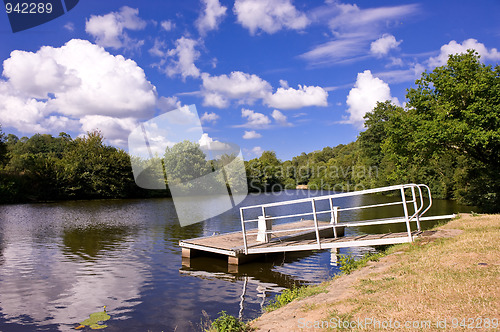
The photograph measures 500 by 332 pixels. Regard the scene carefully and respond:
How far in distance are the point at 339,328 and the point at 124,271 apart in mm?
9038

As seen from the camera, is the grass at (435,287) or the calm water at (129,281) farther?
the calm water at (129,281)

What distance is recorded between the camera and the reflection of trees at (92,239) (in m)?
14.8

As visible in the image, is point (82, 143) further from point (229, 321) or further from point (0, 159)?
point (229, 321)

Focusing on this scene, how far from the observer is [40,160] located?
47000 millimetres

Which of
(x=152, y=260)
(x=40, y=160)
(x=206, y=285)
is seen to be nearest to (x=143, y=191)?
(x=40, y=160)

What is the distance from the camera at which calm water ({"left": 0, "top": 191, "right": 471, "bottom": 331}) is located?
7758mm

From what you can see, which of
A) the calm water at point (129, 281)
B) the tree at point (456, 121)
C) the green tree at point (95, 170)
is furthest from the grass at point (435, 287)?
the green tree at point (95, 170)

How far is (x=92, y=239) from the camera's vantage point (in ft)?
57.8

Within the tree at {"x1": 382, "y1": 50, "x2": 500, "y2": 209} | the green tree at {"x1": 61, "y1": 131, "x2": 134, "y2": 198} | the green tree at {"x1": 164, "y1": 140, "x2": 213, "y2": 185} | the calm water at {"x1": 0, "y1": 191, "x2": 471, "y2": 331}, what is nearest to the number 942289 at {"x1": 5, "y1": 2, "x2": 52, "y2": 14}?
the calm water at {"x1": 0, "y1": 191, "x2": 471, "y2": 331}

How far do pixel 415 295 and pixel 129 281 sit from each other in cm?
840

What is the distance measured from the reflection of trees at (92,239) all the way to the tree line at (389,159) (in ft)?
55.3

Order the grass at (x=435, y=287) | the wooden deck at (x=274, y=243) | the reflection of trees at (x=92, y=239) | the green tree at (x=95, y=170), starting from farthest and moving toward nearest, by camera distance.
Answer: the green tree at (x=95, y=170), the reflection of trees at (x=92, y=239), the wooden deck at (x=274, y=243), the grass at (x=435, y=287)

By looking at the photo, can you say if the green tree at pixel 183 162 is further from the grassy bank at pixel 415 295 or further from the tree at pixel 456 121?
the grassy bank at pixel 415 295

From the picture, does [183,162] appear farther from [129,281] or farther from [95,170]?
[129,281]
